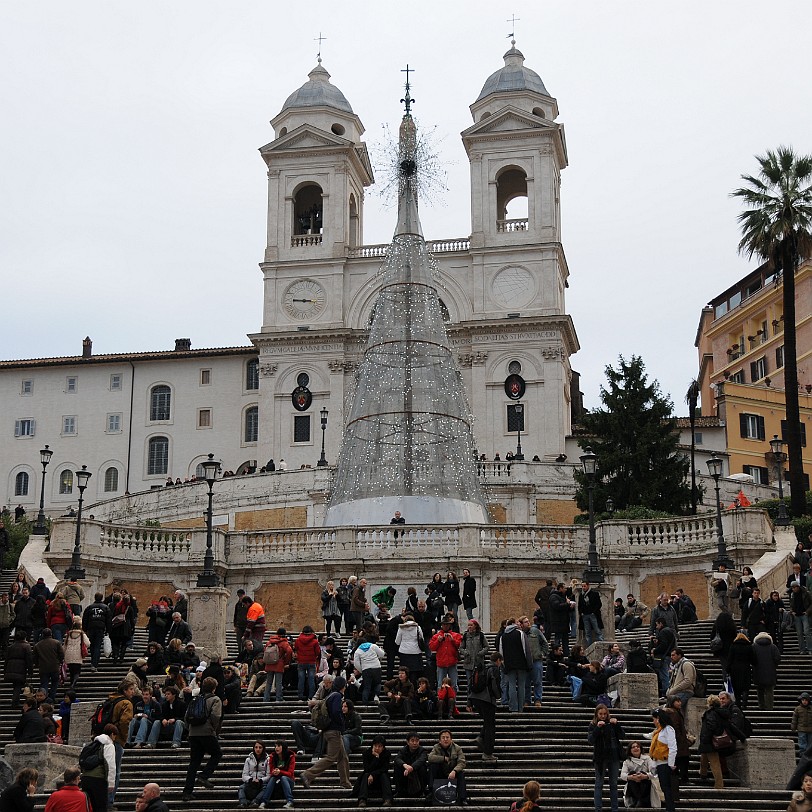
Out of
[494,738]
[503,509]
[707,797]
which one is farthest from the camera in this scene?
[503,509]

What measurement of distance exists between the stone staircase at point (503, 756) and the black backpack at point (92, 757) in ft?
5.78

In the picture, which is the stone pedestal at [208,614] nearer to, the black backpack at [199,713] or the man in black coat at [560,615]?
the man in black coat at [560,615]

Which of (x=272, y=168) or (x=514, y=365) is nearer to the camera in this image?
(x=514, y=365)

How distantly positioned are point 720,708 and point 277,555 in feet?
59.4

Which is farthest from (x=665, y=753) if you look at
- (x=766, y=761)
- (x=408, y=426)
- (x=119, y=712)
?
(x=408, y=426)

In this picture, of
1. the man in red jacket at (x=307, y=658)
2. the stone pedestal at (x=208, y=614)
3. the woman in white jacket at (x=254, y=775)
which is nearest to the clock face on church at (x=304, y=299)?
the stone pedestal at (x=208, y=614)

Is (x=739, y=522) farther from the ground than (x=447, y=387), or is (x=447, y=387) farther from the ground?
(x=447, y=387)

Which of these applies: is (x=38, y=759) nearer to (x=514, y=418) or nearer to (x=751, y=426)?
(x=514, y=418)

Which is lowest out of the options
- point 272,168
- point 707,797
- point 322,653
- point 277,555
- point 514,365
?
point 707,797

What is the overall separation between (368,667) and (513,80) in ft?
194

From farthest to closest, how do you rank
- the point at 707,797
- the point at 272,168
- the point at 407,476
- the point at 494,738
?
the point at 272,168, the point at 407,476, the point at 494,738, the point at 707,797

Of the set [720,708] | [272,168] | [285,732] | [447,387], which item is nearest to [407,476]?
[447,387]

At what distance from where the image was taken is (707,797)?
64.3ft

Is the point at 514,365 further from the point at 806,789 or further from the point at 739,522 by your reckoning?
the point at 806,789
